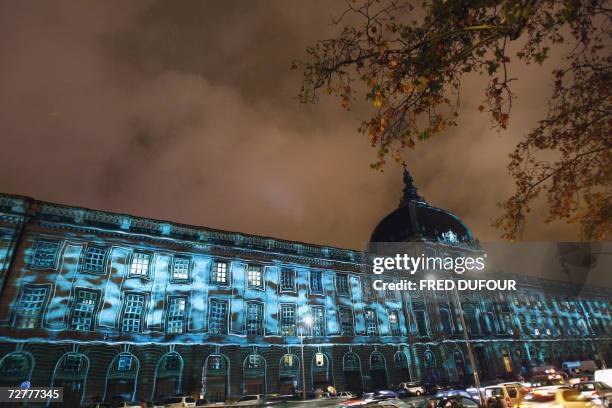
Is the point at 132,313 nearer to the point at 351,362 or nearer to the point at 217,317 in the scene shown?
the point at 217,317

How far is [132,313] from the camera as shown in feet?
85.1

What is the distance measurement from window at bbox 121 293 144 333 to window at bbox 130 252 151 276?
1740 mm

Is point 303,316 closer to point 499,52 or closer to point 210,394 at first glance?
point 210,394

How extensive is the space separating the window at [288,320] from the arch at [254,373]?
3.23m

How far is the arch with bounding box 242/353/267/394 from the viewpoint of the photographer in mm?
28125

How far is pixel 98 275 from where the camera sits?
25.9m

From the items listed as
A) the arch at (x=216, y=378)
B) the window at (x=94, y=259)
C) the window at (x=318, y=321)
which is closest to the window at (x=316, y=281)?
the window at (x=318, y=321)

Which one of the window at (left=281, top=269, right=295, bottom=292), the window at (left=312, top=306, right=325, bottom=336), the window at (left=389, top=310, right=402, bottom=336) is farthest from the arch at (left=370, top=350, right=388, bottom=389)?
the window at (left=281, top=269, right=295, bottom=292)

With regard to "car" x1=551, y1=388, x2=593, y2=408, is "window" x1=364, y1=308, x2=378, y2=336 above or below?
above

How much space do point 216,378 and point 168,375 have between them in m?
3.59

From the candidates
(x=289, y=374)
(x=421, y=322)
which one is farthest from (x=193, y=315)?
(x=421, y=322)

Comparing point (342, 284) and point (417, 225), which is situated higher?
point (417, 225)

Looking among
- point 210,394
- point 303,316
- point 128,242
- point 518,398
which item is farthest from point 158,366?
point 518,398

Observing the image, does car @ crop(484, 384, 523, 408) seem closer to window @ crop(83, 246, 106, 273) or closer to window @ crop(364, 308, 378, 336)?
window @ crop(364, 308, 378, 336)
